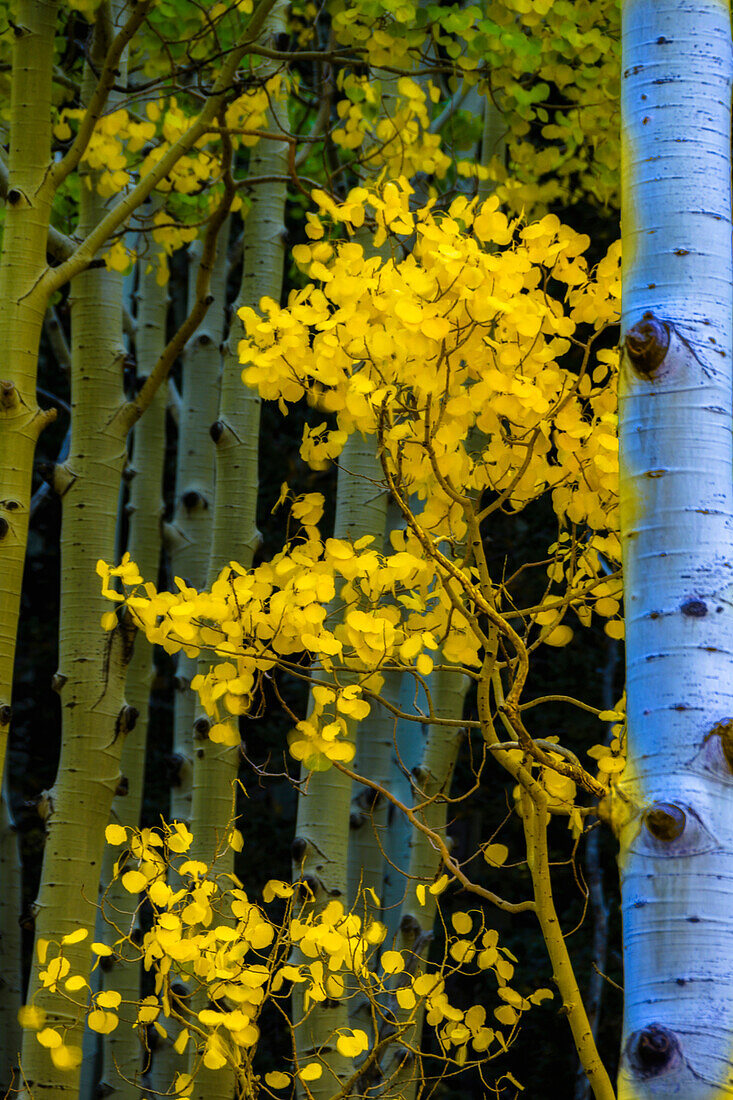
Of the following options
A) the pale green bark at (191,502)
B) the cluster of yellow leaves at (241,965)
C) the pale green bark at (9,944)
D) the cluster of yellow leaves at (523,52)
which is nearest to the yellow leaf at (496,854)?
the cluster of yellow leaves at (241,965)

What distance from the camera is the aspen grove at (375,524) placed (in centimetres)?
138

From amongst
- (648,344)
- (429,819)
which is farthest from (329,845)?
(648,344)

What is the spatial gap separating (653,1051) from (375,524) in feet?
8.10

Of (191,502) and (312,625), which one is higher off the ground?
(191,502)

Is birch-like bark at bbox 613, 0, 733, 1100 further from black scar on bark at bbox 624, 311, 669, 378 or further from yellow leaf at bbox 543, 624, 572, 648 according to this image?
yellow leaf at bbox 543, 624, 572, 648

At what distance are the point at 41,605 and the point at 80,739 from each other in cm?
525

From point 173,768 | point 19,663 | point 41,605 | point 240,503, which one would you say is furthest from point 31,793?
point 240,503

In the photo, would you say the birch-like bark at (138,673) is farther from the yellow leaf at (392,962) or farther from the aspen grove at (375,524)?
the yellow leaf at (392,962)

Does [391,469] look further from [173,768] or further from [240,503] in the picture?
[173,768]

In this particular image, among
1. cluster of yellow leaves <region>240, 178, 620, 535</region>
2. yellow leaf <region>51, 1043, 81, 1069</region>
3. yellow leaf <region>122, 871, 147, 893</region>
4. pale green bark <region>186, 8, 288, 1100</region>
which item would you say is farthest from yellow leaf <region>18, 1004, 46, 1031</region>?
cluster of yellow leaves <region>240, 178, 620, 535</region>

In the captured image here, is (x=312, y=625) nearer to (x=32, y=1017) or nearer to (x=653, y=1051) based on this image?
(x=653, y=1051)

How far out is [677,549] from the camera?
1364 mm

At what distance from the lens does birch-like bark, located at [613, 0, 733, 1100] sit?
4.04 feet

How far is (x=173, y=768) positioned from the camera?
4.44 m
